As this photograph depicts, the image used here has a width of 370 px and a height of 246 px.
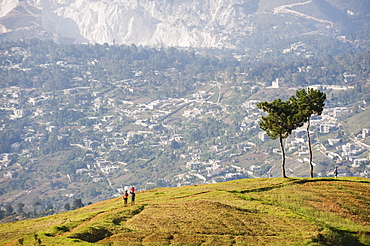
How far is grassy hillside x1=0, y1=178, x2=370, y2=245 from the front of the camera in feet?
98.1

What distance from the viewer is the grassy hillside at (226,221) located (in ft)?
98.1

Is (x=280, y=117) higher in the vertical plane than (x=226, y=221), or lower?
higher

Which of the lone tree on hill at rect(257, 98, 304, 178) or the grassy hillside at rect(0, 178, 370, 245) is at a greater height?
the lone tree on hill at rect(257, 98, 304, 178)

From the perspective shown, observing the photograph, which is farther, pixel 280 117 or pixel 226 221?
pixel 280 117

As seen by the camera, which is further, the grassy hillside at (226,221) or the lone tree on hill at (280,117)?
the lone tree on hill at (280,117)

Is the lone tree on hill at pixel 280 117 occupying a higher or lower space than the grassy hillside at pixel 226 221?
higher

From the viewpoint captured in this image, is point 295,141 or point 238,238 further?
point 295,141

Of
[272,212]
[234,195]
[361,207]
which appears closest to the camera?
[272,212]

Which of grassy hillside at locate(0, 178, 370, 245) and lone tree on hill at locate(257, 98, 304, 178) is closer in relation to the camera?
grassy hillside at locate(0, 178, 370, 245)

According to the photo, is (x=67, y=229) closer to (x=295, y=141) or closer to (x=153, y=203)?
(x=153, y=203)

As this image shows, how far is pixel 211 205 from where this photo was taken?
37.2 meters

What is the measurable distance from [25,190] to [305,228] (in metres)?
161

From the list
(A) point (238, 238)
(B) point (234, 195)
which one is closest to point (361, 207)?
(B) point (234, 195)

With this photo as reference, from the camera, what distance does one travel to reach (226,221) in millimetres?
33375
